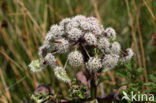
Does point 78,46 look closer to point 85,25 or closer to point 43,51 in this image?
point 85,25

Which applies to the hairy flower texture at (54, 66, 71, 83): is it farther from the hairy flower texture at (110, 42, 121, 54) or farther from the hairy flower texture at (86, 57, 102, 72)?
the hairy flower texture at (110, 42, 121, 54)

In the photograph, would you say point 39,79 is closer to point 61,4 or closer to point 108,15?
point 61,4

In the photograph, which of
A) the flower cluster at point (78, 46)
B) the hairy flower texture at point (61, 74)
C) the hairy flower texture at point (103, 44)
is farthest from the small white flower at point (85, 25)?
the hairy flower texture at point (61, 74)

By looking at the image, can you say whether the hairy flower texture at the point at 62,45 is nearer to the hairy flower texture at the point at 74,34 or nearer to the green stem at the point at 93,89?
the hairy flower texture at the point at 74,34

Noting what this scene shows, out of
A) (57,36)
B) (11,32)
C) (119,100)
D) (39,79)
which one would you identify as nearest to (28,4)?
(11,32)

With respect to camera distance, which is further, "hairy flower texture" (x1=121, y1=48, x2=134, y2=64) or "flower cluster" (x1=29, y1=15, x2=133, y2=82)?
"hairy flower texture" (x1=121, y1=48, x2=134, y2=64)

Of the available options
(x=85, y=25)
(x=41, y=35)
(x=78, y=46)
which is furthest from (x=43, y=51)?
(x=41, y=35)

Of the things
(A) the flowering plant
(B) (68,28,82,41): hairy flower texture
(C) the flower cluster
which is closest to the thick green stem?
(A) the flowering plant
